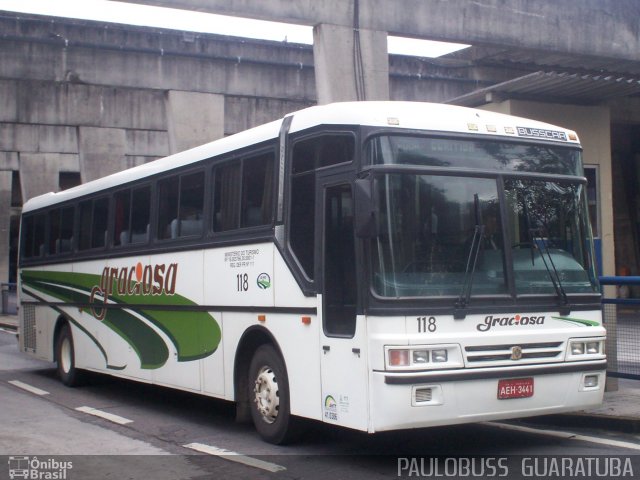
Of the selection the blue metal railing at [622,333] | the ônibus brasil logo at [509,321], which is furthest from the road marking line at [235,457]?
the blue metal railing at [622,333]

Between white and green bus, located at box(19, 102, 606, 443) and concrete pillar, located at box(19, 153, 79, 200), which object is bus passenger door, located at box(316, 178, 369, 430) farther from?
concrete pillar, located at box(19, 153, 79, 200)

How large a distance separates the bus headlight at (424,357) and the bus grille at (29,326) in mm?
11785

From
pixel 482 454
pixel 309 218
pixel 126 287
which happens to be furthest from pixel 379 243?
pixel 126 287

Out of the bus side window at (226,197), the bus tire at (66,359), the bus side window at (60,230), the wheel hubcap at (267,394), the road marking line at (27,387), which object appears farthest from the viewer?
the bus side window at (60,230)

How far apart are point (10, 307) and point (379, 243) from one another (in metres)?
30.7

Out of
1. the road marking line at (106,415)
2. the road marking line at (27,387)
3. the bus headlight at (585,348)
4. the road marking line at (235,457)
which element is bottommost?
the road marking line at (235,457)

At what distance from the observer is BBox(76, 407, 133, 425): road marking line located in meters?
12.0

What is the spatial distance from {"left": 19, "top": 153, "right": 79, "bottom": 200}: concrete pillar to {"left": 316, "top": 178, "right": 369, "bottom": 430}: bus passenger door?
93.1 feet

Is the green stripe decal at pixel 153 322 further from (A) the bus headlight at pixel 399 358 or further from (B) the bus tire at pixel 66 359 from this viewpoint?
(A) the bus headlight at pixel 399 358

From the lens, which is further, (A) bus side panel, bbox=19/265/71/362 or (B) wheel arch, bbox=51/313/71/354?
(A) bus side panel, bbox=19/265/71/362

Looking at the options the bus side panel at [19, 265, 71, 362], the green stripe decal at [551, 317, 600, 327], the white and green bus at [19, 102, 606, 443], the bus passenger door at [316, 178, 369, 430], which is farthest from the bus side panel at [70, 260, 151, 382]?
the green stripe decal at [551, 317, 600, 327]

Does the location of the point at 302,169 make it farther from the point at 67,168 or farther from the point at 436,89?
the point at 67,168

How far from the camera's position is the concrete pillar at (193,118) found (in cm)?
2454

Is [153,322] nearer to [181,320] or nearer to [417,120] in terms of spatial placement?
[181,320]
